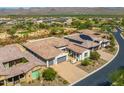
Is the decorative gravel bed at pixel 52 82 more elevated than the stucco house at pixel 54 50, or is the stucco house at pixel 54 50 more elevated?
the stucco house at pixel 54 50

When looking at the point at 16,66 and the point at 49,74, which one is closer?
the point at 16,66

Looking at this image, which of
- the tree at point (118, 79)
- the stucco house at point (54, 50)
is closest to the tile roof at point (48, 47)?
the stucco house at point (54, 50)

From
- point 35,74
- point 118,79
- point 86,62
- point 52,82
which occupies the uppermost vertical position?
point 118,79

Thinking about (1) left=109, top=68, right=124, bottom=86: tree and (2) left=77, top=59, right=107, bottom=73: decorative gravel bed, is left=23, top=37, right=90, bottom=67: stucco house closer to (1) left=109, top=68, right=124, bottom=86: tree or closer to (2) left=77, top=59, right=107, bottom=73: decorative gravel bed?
(2) left=77, top=59, right=107, bottom=73: decorative gravel bed

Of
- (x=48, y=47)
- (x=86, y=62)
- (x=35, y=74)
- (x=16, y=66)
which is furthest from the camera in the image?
(x=86, y=62)

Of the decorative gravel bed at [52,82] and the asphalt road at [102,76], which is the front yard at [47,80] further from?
the asphalt road at [102,76]

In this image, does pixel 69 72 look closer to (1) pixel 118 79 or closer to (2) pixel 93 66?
(2) pixel 93 66

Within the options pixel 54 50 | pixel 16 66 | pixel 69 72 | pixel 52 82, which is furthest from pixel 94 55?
pixel 16 66

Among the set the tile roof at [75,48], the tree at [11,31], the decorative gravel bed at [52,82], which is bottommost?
the decorative gravel bed at [52,82]
